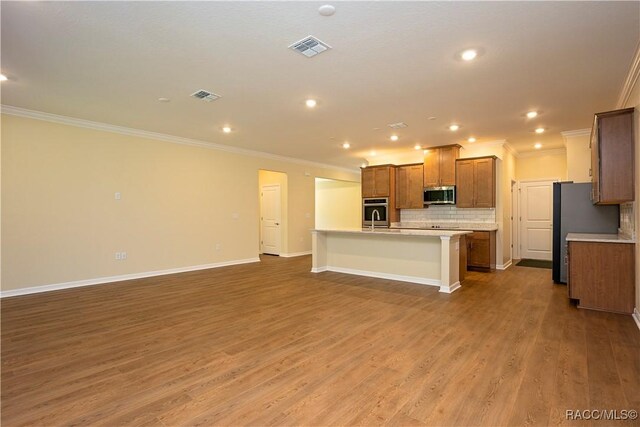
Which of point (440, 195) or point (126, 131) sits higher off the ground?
point (126, 131)

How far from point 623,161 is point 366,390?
3.90 meters

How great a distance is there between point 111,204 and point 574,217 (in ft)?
26.0

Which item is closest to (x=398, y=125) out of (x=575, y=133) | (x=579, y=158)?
(x=575, y=133)

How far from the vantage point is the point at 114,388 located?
2.28 metres

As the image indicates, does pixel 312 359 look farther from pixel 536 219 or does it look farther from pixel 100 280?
pixel 536 219

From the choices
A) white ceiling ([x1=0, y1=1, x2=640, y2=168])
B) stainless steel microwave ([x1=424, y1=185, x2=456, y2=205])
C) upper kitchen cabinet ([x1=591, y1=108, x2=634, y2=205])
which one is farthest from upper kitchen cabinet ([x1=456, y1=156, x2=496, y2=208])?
upper kitchen cabinet ([x1=591, y1=108, x2=634, y2=205])

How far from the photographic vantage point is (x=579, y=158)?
6.11 meters

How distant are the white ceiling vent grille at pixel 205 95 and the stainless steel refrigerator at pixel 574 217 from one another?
5793 mm

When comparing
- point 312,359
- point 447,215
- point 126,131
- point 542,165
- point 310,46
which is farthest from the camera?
point 542,165

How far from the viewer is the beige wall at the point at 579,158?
6055 mm

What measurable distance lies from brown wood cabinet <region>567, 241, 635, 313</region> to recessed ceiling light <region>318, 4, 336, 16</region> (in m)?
4.02

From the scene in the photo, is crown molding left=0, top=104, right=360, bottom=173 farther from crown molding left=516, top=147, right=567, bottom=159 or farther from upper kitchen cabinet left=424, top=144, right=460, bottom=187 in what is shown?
crown molding left=516, top=147, right=567, bottom=159

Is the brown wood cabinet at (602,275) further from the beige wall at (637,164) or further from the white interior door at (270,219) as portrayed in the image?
the white interior door at (270,219)

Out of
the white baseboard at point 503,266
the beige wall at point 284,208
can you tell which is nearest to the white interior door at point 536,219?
the white baseboard at point 503,266
